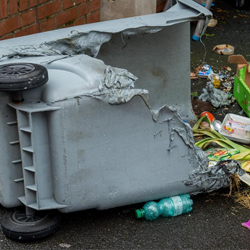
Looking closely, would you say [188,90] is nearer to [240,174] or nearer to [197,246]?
[240,174]

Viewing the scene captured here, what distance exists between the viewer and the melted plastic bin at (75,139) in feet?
8.77

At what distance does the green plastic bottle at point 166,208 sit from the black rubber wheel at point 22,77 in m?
1.09

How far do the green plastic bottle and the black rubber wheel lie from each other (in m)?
1.09

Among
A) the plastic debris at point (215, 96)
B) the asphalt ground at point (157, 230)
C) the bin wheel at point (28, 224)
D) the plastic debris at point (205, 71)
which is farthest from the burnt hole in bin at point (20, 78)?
the plastic debris at point (205, 71)

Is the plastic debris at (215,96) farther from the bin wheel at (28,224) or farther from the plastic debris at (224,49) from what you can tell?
the bin wheel at (28,224)

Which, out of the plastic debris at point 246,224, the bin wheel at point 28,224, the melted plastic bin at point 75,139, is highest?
the melted plastic bin at point 75,139

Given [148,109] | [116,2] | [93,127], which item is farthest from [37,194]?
[116,2]

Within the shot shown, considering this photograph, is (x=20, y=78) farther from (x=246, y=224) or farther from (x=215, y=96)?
(x=215, y=96)

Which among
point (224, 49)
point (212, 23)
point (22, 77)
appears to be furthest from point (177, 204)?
point (212, 23)

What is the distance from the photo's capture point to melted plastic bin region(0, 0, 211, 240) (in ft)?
8.77

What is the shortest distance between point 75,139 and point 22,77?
45 centimetres

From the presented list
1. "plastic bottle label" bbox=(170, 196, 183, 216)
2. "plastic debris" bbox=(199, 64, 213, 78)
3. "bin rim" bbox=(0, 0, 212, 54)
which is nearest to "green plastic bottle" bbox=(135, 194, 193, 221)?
"plastic bottle label" bbox=(170, 196, 183, 216)

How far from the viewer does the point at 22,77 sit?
258 cm

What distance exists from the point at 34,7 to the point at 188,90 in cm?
161
